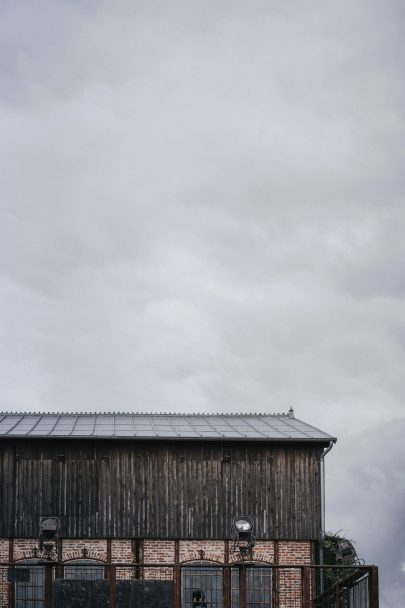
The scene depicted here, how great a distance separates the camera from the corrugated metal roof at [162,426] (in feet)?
102

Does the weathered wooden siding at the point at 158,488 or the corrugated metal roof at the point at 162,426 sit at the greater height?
the corrugated metal roof at the point at 162,426

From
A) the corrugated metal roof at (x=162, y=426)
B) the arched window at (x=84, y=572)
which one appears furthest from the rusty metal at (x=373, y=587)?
the arched window at (x=84, y=572)

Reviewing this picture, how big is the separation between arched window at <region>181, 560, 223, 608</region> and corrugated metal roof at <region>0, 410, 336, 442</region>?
4.16 metres

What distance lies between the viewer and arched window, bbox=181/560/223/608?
96.0 feet

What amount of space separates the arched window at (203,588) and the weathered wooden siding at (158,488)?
117cm

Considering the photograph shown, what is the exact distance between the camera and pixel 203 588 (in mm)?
29531

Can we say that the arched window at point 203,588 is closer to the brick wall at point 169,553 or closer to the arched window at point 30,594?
the brick wall at point 169,553

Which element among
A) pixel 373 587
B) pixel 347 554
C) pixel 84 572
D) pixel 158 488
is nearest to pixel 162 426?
pixel 158 488

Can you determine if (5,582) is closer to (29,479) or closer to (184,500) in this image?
(29,479)

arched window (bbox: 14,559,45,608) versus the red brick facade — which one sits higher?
the red brick facade

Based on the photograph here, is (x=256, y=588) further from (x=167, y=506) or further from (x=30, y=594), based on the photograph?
(x=30, y=594)

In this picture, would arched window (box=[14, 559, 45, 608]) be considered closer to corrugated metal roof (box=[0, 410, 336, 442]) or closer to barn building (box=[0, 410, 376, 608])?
barn building (box=[0, 410, 376, 608])

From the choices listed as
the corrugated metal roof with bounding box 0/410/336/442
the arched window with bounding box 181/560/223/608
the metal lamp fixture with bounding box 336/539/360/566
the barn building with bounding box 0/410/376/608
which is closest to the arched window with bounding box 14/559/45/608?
the barn building with bounding box 0/410/376/608

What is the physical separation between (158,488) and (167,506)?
64 cm
